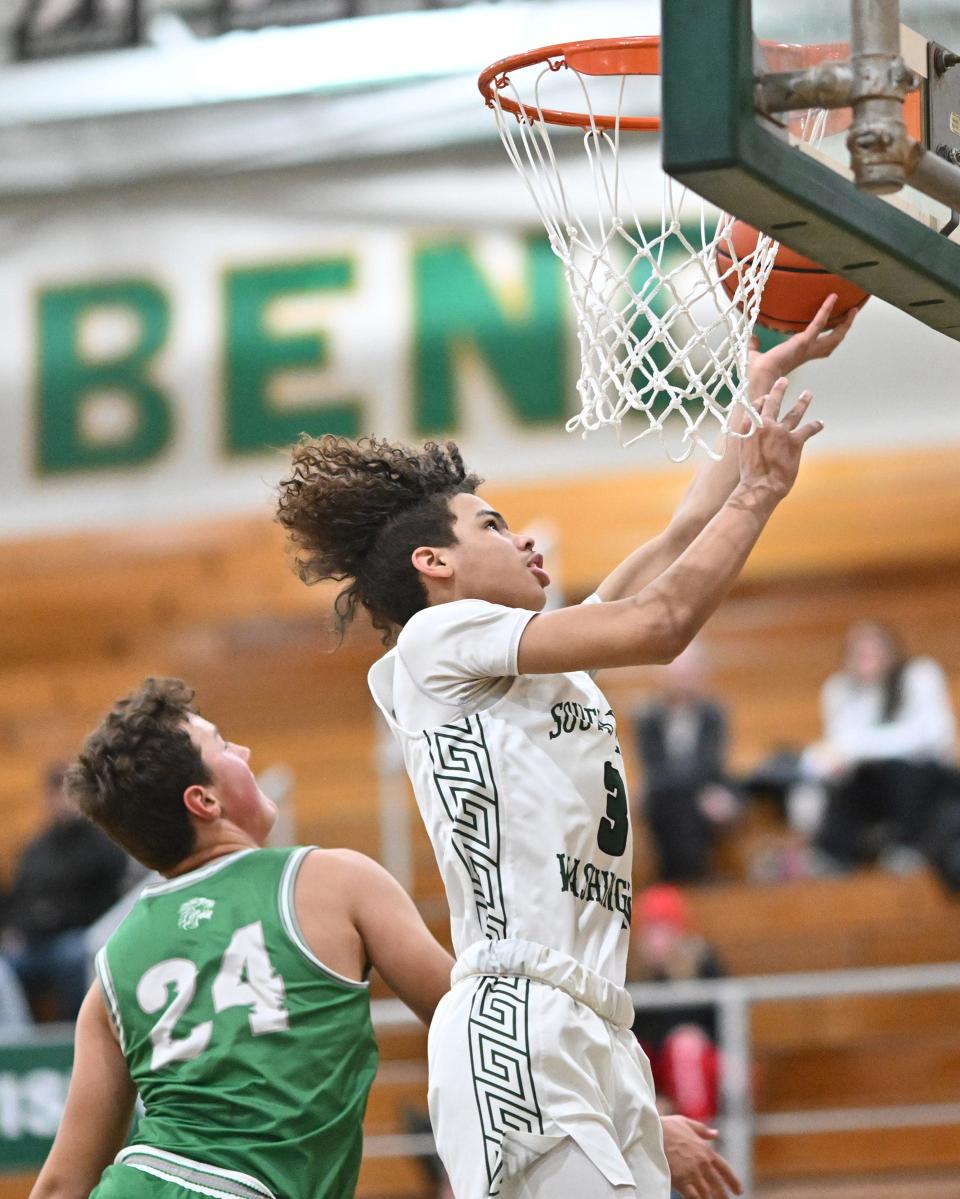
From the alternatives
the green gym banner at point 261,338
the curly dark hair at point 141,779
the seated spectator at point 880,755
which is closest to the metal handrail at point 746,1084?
the seated spectator at point 880,755

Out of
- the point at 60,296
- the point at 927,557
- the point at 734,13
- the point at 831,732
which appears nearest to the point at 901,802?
the point at 831,732

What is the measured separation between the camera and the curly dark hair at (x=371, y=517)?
10.2ft

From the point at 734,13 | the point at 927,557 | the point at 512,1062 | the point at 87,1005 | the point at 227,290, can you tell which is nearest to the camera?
the point at 734,13

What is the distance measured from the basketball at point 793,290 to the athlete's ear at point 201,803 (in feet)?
4.17

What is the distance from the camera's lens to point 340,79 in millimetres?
9406

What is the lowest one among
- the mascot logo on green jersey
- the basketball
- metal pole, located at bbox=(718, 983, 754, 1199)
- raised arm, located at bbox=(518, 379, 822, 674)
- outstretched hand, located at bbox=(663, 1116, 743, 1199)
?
metal pole, located at bbox=(718, 983, 754, 1199)

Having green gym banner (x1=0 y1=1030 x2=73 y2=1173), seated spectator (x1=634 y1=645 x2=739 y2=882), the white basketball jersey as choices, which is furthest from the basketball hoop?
seated spectator (x1=634 y1=645 x2=739 y2=882)

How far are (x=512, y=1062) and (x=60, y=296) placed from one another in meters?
8.05

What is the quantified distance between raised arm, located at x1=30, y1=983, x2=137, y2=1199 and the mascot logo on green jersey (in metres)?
0.21

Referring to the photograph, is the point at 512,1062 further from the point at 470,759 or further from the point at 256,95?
the point at 256,95

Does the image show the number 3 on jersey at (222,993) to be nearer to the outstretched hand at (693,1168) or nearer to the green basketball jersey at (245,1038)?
the green basketball jersey at (245,1038)

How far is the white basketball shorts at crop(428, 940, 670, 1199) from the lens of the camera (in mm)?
2738

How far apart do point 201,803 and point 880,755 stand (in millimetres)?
6595

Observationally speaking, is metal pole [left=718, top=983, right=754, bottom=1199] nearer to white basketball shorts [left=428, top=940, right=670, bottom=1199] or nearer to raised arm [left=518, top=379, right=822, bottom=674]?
white basketball shorts [left=428, top=940, right=670, bottom=1199]
